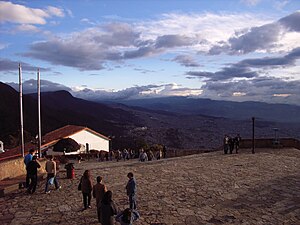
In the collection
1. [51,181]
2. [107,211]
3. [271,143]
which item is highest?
[107,211]

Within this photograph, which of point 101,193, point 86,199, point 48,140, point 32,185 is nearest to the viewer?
point 101,193

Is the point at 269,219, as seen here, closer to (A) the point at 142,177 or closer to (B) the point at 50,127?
(A) the point at 142,177

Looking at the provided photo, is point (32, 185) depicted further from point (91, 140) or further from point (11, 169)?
point (91, 140)

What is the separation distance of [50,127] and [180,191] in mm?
75504

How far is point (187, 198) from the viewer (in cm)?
1162

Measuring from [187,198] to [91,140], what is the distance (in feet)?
104

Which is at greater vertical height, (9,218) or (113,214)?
(113,214)

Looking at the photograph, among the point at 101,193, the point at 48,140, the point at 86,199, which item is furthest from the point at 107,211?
the point at 48,140

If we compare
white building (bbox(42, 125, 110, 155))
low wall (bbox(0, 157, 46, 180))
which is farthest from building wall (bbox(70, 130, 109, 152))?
low wall (bbox(0, 157, 46, 180))

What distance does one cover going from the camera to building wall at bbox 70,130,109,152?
130 ft

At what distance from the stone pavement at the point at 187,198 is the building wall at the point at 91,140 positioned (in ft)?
78.0

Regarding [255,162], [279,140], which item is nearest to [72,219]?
[255,162]

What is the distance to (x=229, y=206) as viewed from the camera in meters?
11.0

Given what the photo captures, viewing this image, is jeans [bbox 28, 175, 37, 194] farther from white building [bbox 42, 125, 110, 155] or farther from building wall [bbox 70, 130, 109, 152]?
building wall [bbox 70, 130, 109, 152]
